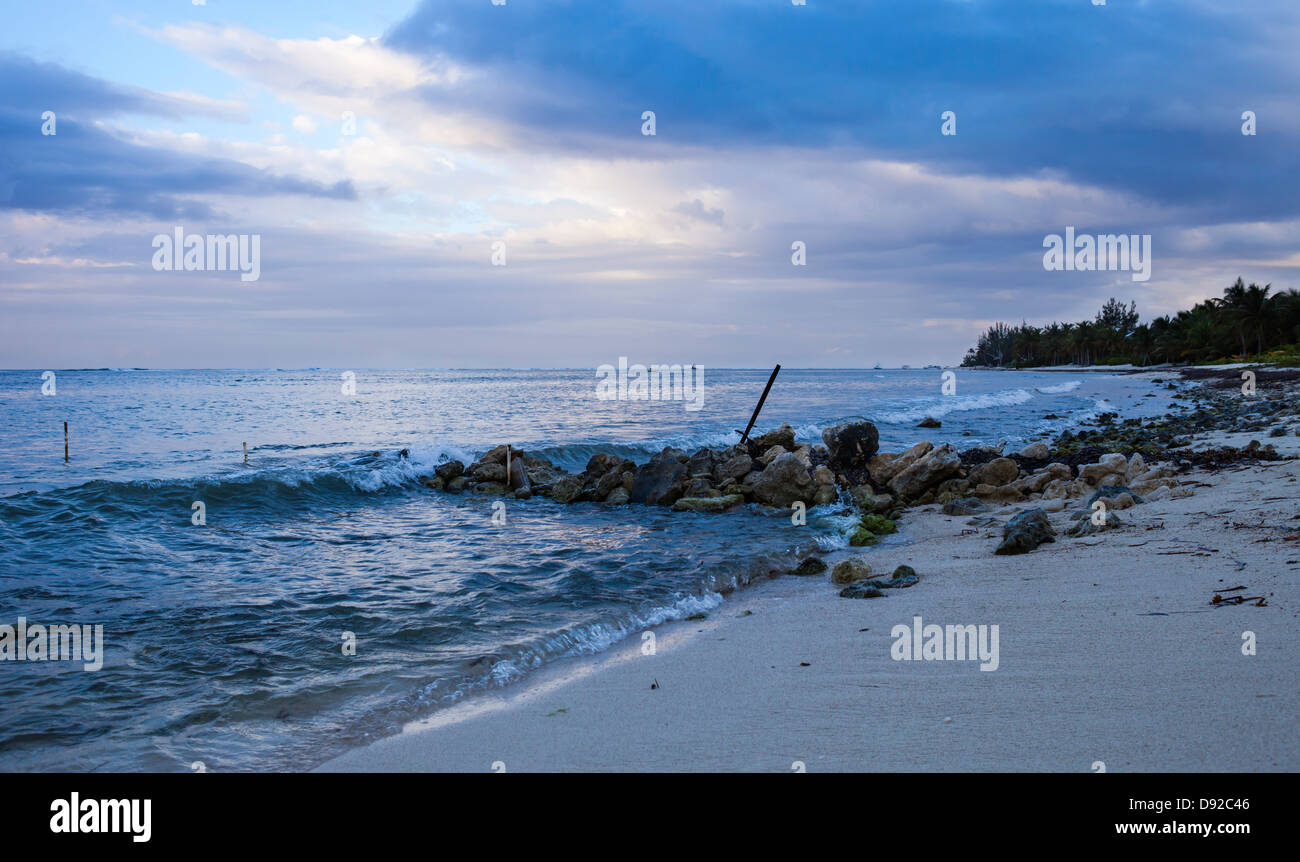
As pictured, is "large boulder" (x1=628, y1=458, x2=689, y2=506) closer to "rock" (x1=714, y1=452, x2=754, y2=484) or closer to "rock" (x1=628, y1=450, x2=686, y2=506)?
"rock" (x1=628, y1=450, x2=686, y2=506)

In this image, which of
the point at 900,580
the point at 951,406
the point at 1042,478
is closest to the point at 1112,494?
the point at 1042,478

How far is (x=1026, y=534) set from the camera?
30.4 ft

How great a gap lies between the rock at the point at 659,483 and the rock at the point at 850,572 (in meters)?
7.58

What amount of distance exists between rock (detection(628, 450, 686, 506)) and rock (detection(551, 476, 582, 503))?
137 cm

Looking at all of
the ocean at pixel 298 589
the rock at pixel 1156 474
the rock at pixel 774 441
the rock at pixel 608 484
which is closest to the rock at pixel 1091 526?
the ocean at pixel 298 589

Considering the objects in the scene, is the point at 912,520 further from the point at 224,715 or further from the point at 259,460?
the point at 259,460

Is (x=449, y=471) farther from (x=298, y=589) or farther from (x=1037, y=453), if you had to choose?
(x=1037, y=453)

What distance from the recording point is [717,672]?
587cm

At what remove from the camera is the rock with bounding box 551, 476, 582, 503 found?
17641 millimetres

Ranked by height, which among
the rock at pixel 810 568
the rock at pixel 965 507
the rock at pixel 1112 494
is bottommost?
the rock at pixel 810 568

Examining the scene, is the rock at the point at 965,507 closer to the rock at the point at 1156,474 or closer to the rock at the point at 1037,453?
the rock at the point at 1156,474

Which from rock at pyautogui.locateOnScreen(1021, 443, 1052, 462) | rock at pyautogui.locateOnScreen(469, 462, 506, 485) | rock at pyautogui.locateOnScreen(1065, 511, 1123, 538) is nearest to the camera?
rock at pyautogui.locateOnScreen(1065, 511, 1123, 538)

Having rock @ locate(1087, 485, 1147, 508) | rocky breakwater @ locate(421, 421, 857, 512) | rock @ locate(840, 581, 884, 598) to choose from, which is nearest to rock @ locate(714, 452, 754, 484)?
rocky breakwater @ locate(421, 421, 857, 512)

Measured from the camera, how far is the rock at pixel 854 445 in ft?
62.3
